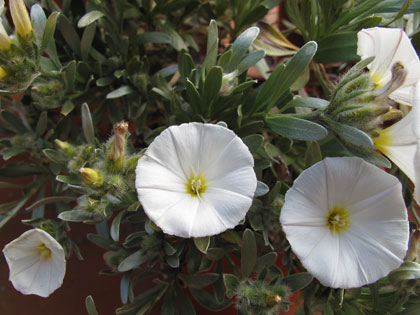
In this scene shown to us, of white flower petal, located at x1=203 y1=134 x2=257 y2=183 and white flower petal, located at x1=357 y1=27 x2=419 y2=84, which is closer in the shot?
white flower petal, located at x1=203 y1=134 x2=257 y2=183

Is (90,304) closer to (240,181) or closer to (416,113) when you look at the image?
(240,181)

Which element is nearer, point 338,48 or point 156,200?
point 156,200

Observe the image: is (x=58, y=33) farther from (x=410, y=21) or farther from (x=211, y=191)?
(x=410, y=21)

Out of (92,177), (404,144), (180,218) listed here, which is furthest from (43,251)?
(404,144)

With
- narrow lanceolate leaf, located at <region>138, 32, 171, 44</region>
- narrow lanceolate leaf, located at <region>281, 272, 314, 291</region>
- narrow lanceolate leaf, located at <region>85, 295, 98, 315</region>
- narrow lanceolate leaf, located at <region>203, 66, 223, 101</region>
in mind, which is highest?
narrow lanceolate leaf, located at <region>138, 32, 171, 44</region>

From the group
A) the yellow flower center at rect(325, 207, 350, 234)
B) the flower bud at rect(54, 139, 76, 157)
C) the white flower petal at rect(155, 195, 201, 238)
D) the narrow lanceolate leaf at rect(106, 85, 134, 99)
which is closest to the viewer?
the white flower petal at rect(155, 195, 201, 238)

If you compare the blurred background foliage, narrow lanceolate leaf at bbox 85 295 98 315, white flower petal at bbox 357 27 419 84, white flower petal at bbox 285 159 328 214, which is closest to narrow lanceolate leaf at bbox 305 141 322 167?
the blurred background foliage

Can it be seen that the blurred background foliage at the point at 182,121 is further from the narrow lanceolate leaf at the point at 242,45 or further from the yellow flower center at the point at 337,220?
the yellow flower center at the point at 337,220

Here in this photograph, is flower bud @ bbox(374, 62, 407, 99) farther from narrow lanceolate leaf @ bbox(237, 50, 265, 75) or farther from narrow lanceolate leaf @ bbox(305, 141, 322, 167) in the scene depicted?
narrow lanceolate leaf @ bbox(237, 50, 265, 75)
